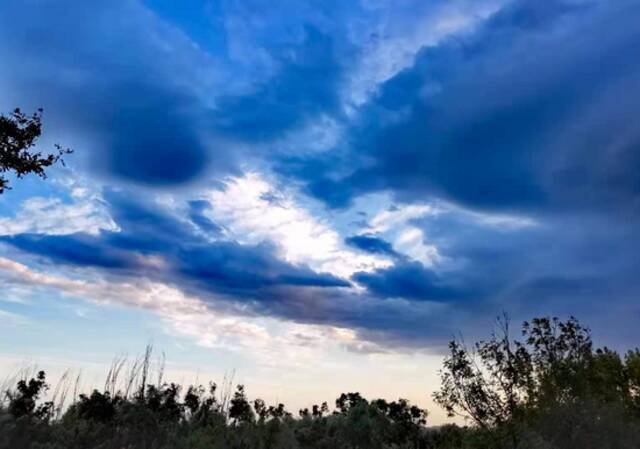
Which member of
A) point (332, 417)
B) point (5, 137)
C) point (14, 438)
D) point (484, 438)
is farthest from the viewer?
point (332, 417)

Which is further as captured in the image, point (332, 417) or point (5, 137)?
point (332, 417)

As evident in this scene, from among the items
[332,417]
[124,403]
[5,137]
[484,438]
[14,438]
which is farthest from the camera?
[332,417]

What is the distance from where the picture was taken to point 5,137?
17969 mm

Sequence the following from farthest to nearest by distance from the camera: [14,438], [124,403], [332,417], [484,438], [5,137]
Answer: [332,417] → [124,403] → [484,438] → [14,438] → [5,137]

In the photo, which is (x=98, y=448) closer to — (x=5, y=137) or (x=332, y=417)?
(x=5, y=137)

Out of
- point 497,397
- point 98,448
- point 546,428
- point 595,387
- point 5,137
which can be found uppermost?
point 5,137

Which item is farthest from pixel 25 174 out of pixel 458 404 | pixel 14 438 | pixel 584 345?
pixel 584 345

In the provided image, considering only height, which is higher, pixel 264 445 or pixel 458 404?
pixel 458 404

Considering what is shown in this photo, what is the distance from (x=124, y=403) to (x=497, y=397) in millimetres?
17561

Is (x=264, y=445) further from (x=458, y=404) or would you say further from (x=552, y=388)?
(x=552, y=388)

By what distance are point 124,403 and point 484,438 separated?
16.2 metres

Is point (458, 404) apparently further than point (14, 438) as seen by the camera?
Yes

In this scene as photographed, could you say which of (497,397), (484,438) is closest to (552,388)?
(497,397)

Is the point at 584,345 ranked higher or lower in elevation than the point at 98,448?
higher
